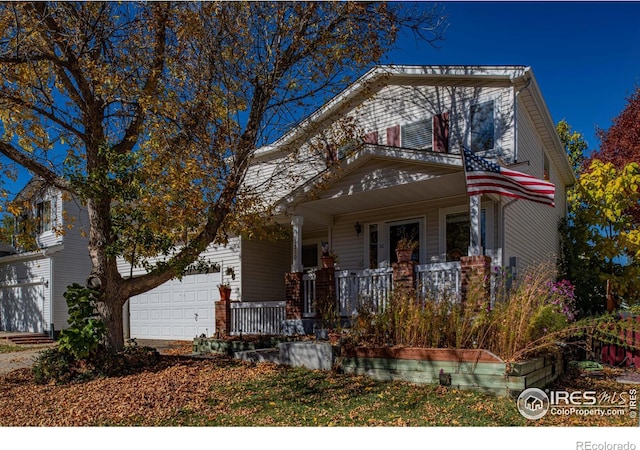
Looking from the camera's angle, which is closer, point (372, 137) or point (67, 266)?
point (372, 137)

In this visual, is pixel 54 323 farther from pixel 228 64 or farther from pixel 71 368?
pixel 228 64

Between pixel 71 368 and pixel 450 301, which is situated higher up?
pixel 450 301

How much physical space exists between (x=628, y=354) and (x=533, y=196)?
3503mm

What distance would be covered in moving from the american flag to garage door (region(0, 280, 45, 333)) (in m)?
18.0

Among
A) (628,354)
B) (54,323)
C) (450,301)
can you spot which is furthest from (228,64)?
(54,323)

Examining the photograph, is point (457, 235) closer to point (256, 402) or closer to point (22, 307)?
point (256, 402)

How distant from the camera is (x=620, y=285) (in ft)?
45.1

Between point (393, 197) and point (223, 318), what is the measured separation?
5.37 metres

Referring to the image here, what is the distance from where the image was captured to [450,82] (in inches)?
514

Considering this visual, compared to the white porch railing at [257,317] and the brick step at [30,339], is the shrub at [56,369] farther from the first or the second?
the brick step at [30,339]

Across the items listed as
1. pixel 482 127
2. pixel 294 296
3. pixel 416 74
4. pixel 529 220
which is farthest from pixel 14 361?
pixel 529 220

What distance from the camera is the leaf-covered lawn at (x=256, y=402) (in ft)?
18.5

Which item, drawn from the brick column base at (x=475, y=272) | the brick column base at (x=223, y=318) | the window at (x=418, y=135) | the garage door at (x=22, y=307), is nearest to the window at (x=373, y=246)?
the window at (x=418, y=135)

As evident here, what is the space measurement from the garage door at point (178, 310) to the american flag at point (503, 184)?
877 cm
